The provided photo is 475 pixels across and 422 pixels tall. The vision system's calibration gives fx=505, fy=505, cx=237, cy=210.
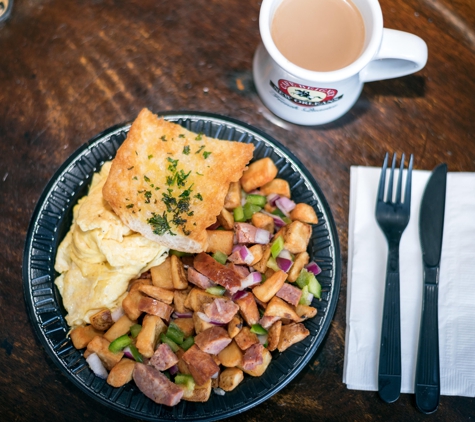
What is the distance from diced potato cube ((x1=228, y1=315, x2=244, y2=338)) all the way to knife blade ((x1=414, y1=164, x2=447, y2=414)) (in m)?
0.71

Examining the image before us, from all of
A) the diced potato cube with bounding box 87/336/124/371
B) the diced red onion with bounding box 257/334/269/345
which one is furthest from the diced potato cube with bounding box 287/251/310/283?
the diced potato cube with bounding box 87/336/124/371

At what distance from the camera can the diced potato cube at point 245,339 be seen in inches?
71.5

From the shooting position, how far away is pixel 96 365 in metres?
1.86

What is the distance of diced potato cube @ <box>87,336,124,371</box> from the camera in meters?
1.83

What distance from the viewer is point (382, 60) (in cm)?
187

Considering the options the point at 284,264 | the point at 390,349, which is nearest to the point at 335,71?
the point at 284,264

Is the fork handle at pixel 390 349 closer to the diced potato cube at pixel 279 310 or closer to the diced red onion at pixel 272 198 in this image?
the diced potato cube at pixel 279 310

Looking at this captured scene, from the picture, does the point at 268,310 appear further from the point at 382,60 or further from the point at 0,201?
the point at 0,201

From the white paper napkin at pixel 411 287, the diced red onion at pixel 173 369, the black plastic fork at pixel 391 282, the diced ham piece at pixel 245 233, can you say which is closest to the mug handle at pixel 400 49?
the black plastic fork at pixel 391 282

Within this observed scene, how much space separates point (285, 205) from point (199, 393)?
30.5 inches

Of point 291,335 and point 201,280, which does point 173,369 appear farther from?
point 291,335

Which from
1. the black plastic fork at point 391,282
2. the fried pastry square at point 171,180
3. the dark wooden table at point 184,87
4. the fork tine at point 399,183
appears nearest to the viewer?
the fried pastry square at point 171,180

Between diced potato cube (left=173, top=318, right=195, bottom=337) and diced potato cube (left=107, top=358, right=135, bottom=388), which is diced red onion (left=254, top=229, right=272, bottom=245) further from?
diced potato cube (left=107, top=358, right=135, bottom=388)

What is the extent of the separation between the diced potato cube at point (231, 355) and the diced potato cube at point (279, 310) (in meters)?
0.17
